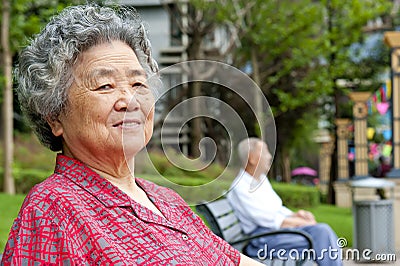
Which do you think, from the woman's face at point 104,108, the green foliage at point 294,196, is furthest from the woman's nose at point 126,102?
the green foliage at point 294,196

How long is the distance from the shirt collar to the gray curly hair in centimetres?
11

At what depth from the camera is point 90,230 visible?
171cm

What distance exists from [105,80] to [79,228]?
1.34ft

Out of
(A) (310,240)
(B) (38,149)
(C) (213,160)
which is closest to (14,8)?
(B) (38,149)

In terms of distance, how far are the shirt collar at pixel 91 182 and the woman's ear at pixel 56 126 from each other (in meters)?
0.08

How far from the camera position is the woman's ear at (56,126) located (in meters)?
1.93

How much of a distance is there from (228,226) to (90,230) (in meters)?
3.13

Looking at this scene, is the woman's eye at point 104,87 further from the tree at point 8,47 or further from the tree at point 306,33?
the tree at point 306,33

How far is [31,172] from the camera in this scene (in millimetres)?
14945

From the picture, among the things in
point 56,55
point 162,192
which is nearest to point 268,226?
A: point 162,192

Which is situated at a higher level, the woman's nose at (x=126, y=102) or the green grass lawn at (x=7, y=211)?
the woman's nose at (x=126, y=102)

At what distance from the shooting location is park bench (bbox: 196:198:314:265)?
457 centimetres

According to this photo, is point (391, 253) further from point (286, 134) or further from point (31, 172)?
point (286, 134)

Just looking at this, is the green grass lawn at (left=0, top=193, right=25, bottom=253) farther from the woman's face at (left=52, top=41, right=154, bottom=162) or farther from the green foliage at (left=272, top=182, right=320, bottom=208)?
the green foliage at (left=272, top=182, right=320, bottom=208)
